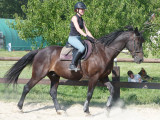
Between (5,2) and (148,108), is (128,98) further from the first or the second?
(5,2)

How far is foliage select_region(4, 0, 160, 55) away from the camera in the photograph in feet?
31.9

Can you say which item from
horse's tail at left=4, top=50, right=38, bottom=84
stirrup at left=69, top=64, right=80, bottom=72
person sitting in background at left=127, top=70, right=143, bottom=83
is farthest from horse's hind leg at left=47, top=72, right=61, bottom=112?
person sitting in background at left=127, top=70, right=143, bottom=83

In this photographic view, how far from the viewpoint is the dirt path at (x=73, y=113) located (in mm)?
6465

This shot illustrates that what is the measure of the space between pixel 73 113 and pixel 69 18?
412 cm

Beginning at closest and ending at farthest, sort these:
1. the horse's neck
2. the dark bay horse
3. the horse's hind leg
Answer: the dark bay horse < the horse's neck < the horse's hind leg

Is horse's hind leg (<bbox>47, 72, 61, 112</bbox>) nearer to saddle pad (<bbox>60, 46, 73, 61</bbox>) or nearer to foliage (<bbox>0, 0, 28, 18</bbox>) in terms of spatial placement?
saddle pad (<bbox>60, 46, 73, 61</bbox>)

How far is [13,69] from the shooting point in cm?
763

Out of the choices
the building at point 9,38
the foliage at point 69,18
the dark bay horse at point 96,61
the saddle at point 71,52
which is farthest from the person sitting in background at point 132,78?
the building at point 9,38

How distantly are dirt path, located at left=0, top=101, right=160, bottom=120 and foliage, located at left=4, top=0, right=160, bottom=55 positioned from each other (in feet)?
10.1

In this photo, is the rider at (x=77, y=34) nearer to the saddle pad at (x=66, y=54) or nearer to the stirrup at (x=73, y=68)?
the stirrup at (x=73, y=68)

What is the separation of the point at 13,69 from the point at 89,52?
7.86 feet

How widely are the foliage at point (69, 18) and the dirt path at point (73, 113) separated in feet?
10.1

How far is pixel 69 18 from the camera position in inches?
392

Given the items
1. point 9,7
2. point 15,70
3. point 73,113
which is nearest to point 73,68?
point 73,113
